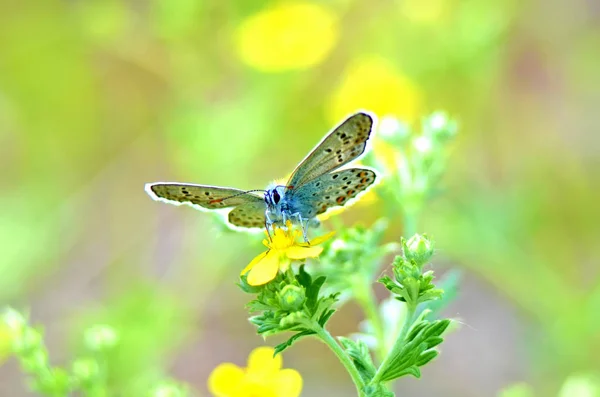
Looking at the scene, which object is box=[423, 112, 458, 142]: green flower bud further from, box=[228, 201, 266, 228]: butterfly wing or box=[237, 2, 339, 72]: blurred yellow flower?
box=[237, 2, 339, 72]: blurred yellow flower

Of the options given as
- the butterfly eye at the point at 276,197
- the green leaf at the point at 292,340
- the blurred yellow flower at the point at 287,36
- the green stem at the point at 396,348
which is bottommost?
the green stem at the point at 396,348

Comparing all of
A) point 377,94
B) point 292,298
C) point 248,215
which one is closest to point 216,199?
point 248,215

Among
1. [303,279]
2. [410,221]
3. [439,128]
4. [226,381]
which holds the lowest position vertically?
[226,381]

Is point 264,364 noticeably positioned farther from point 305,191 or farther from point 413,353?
point 305,191

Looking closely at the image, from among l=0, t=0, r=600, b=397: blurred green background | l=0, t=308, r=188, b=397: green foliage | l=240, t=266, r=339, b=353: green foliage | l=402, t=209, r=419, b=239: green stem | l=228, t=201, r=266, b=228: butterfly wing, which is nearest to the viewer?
l=240, t=266, r=339, b=353: green foliage

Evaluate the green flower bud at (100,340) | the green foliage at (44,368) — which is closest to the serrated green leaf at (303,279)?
the green foliage at (44,368)

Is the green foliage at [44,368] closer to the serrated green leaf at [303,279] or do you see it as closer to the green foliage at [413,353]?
the serrated green leaf at [303,279]

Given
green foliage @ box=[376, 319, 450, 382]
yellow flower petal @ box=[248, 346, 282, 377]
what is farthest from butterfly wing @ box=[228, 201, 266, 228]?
green foliage @ box=[376, 319, 450, 382]
